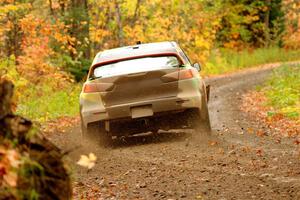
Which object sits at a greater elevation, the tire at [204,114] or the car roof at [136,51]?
the car roof at [136,51]

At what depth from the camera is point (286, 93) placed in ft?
61.0

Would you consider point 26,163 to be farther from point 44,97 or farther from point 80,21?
point 80,21

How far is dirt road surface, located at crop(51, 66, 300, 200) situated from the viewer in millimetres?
7016

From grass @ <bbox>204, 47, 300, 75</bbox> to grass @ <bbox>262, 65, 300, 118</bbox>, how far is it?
11486 millimetres

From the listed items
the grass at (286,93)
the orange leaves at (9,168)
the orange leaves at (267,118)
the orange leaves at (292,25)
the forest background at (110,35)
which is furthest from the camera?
the orange leaves at (292,25)

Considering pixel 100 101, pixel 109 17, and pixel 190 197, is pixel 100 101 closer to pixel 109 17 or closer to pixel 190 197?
pixel 190 197

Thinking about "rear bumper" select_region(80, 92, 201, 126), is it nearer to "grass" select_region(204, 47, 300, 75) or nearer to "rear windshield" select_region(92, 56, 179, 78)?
"rear windshield" select_region(92, 56, 179, 78)

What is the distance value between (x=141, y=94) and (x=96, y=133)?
1071 millimetres

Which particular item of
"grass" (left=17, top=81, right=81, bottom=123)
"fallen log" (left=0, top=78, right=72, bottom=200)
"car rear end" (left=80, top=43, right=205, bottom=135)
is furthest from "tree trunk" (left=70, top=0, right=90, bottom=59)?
"fallen log" (left=0, top=78, right=72, bottom=200)

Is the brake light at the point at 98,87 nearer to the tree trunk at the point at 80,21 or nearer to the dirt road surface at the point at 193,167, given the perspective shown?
the dirt road surface at the point at 193,167

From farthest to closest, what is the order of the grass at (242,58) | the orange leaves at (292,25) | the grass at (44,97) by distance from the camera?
the orange leaves at (292,25) → the grass at (242,58) → the grass at (44,97)

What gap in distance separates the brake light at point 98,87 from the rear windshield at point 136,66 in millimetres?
162

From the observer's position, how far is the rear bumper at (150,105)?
10.6 meters

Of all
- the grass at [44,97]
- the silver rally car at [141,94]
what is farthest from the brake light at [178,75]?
the grass at [44,97]
